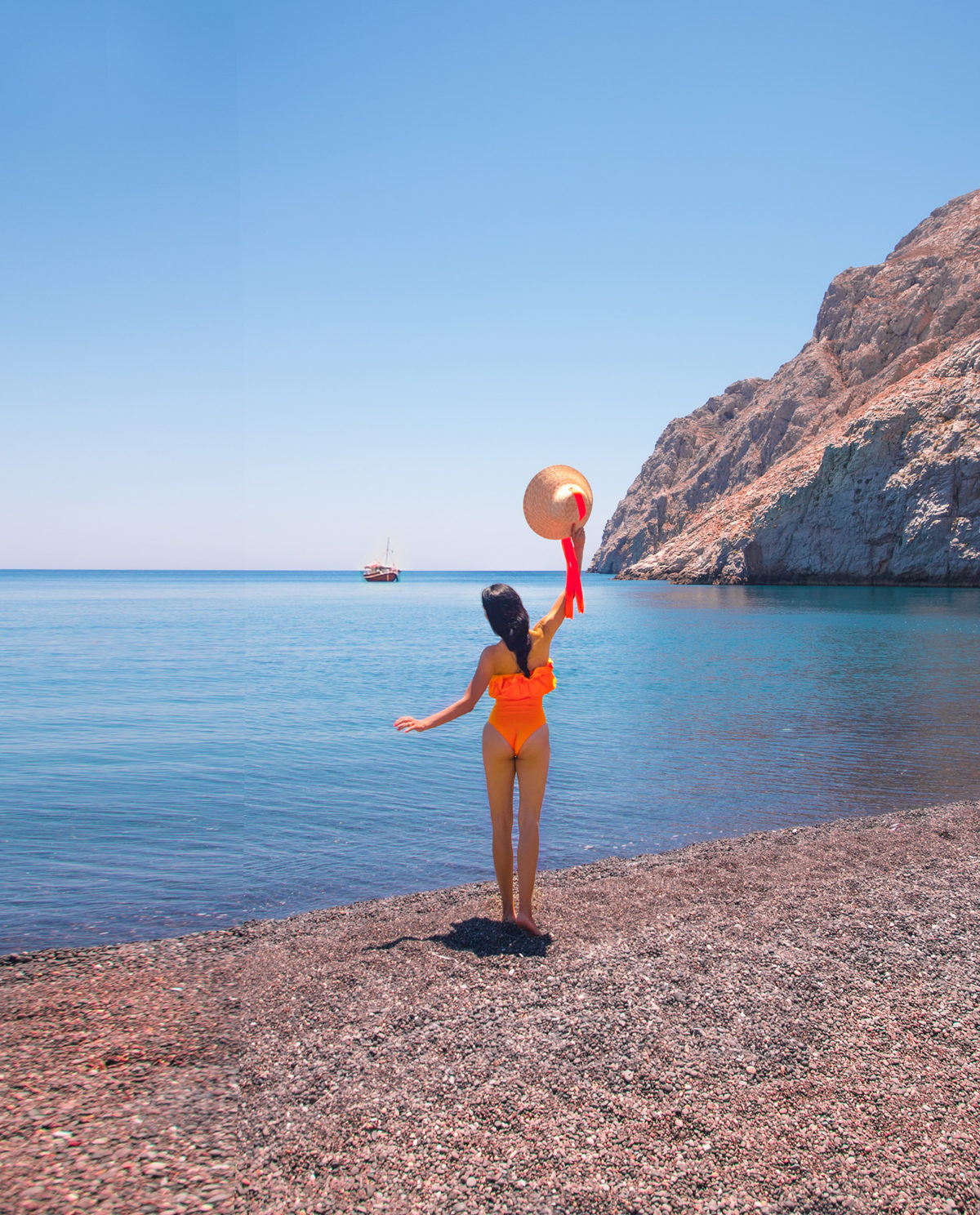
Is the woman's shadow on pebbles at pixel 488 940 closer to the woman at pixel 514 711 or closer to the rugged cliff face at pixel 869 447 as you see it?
the woman at pixel 514 711

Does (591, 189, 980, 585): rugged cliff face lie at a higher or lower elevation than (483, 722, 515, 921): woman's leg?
higher

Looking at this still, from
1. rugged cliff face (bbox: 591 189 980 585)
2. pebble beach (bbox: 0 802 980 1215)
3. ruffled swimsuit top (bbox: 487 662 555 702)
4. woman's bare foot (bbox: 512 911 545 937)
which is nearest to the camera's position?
pebble beach (bbox: 0 802 980 1215)

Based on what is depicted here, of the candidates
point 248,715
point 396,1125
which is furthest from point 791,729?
point 396,1125

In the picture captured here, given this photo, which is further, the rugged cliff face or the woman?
the rugged cliff face

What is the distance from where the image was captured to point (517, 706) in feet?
19.3

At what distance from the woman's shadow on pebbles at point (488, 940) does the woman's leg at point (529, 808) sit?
0.12m

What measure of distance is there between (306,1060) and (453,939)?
80.6 inches

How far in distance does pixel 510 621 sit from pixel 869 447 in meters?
88.9

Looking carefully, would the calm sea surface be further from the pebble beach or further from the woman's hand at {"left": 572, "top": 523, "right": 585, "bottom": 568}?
the woman's hand at {"left": 572, "top": 523, "right": 585, "bottom": 568}

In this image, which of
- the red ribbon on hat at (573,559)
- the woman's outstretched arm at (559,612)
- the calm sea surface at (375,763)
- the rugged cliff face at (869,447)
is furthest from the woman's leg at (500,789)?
the rugged cliff face at (869,447)

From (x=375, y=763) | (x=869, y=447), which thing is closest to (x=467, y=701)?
(x=375, y=763)

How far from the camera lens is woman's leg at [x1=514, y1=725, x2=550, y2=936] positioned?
5871 mm

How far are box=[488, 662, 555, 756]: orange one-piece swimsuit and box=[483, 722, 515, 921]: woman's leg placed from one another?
6 centimetres

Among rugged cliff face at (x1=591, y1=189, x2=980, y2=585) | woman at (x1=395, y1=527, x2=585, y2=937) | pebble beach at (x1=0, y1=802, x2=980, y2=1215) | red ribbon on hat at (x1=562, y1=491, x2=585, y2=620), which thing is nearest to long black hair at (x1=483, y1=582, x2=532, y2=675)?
woman at (x1=395, y1=527, x2=585, y2=937)
